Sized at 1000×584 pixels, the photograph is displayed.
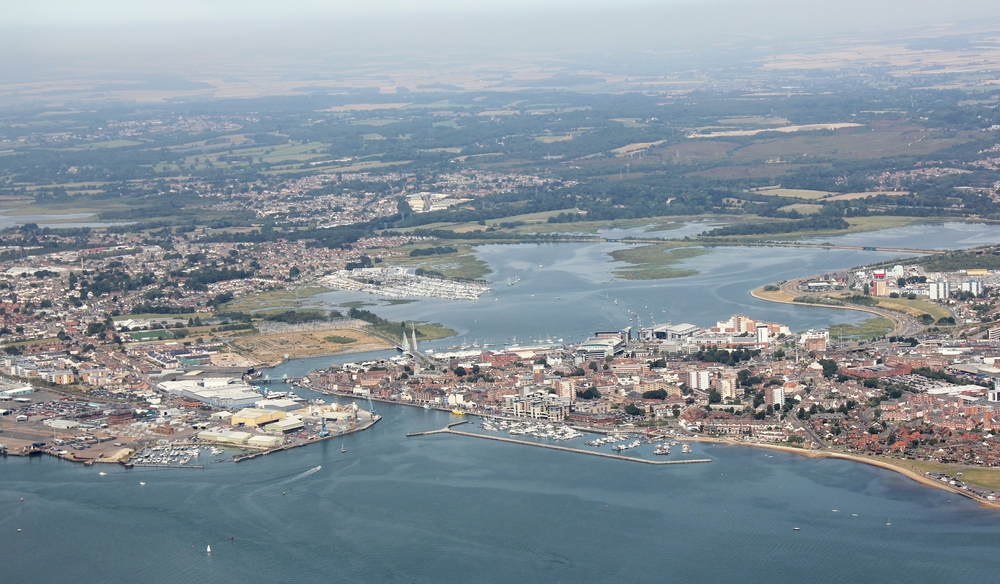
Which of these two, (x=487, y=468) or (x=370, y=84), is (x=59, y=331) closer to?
(x=487, y=468)

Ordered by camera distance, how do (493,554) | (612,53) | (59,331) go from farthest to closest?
(612,53) < (59,331) < (493,554)

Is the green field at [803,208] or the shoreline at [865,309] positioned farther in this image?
the green field at [803,208]

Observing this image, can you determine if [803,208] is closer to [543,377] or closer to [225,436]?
[543,377]

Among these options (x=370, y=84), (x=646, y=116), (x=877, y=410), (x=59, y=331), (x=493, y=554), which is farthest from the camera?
(x=370, y=84)

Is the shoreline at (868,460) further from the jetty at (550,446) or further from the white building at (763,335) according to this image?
the white building at (763,335)

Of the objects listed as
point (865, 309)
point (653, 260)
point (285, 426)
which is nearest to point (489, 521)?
point (285, 426)

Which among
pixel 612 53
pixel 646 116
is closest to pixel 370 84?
pixel 612 53

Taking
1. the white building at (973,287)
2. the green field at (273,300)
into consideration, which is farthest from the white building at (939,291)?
the green field at (273,300)
